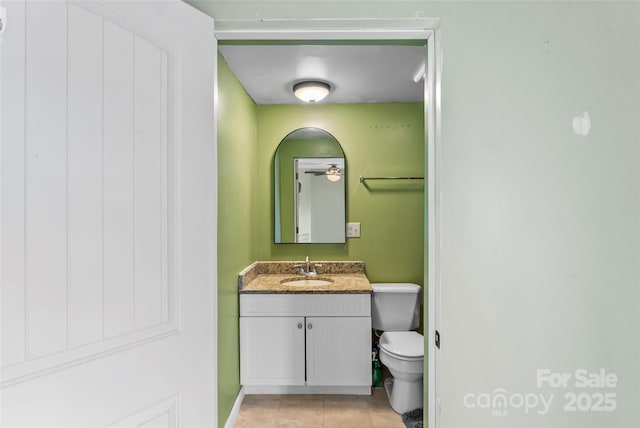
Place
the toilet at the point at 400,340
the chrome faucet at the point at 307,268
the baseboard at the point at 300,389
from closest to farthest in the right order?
the toilet at the point at 400,340
the baseboard at the point at 300,389
the chrome faucet at the point at 307,268

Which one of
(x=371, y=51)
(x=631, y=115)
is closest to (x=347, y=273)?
(x=371, y=51)

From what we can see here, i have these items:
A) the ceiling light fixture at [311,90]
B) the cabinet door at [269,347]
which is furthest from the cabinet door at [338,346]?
the ceiling light fixture at [311,90]

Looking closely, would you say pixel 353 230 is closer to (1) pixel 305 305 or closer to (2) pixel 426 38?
(1) pixel 305 305

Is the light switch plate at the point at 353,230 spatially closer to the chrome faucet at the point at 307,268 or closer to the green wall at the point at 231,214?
the chrome faucet at the point at 307,268

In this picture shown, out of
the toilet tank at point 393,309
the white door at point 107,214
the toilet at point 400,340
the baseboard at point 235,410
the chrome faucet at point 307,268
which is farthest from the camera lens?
the chrome faucet at point 307,268

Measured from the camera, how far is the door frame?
3.81 ft

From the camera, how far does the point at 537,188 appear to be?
1.14m

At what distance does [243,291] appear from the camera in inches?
88.7

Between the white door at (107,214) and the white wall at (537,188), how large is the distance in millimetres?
439

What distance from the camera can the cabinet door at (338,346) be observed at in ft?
7.52

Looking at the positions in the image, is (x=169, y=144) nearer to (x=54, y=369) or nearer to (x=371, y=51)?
(x=54, y=369)

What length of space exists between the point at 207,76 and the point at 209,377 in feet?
3.16

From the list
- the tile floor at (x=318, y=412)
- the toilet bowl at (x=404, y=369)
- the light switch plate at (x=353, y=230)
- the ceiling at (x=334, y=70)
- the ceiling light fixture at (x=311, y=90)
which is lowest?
the tile floor at (x=318, y=412)

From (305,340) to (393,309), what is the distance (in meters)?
0.70
